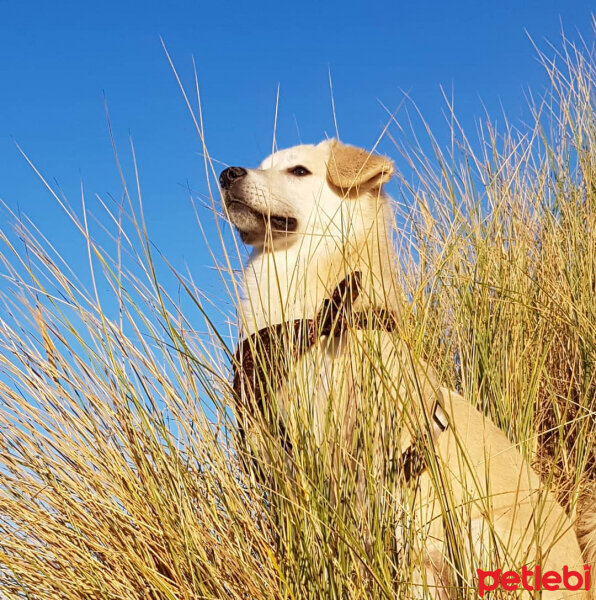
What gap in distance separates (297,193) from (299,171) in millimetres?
191

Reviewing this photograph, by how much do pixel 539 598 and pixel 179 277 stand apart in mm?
1412

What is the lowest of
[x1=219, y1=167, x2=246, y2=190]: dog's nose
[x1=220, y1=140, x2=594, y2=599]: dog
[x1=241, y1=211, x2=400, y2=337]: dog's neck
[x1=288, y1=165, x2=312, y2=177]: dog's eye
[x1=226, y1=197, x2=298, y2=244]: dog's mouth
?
[x1=220, y1=140, x2=594, y2=599]: dog

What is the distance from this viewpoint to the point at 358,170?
3.05m

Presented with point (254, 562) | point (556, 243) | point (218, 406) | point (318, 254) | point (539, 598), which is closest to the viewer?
point (539, 598)

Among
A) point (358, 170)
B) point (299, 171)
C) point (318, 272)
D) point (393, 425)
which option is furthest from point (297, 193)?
point (393, 425)

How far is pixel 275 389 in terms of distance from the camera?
2.21 m

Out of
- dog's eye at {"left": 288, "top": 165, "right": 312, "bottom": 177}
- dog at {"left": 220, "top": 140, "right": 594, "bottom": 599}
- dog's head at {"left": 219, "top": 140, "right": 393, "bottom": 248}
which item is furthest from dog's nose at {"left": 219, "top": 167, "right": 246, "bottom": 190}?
dog at {"left": 220, "top": 140, "right": 594, "bottom": 599}

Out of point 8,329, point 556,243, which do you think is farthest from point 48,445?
point 556,243

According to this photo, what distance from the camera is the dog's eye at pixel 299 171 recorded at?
326 cm

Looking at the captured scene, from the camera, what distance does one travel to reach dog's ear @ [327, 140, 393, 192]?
305 cm

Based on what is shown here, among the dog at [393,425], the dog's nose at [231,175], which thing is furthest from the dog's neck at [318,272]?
the dog's nose at [231,175]

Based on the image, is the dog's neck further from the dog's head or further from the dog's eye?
the dog's eye

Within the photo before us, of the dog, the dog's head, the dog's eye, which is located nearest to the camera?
the dog

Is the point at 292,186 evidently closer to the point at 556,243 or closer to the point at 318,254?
the point at 318,254
